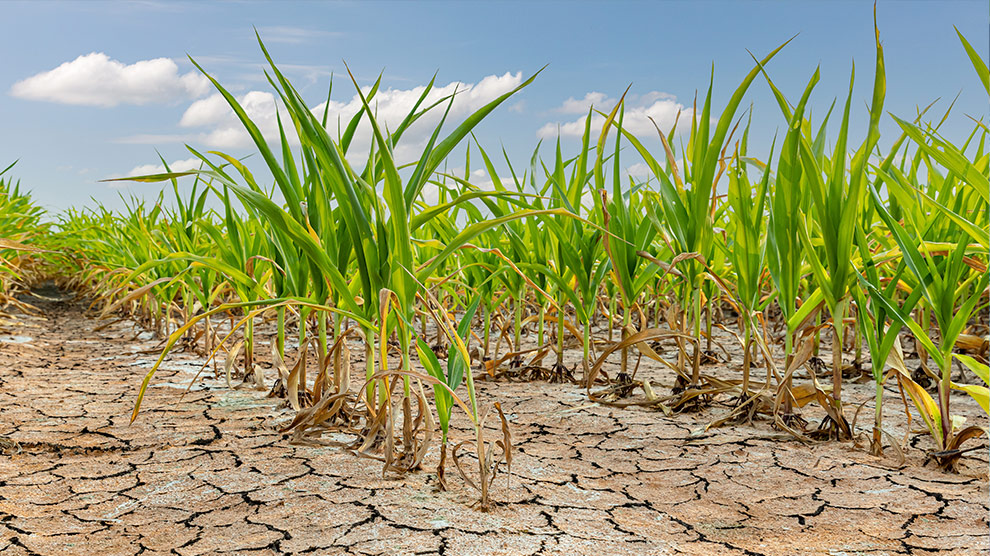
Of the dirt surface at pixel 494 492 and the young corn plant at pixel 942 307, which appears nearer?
the dirt surface at pixel 494 492

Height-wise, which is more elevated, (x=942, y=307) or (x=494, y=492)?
(x=942, y=307)

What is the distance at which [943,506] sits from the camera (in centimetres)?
113

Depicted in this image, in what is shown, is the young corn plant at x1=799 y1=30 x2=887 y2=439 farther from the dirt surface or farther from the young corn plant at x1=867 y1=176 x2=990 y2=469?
the dirt surface

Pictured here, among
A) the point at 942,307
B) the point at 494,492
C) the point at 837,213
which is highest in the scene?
the point at 837,213

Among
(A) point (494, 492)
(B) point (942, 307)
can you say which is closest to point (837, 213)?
(B) point (942, 307)

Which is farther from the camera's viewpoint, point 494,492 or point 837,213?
point 837,213

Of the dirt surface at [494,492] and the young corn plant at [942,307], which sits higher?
the young corn plant at [942,307]

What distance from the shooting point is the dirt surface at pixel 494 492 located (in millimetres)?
976

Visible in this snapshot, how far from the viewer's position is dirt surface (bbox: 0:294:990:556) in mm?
976

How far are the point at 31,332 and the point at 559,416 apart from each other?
9.35ft

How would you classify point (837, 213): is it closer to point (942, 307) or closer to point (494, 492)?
point (942, 307)

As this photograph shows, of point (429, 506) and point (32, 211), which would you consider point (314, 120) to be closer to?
point (429, 506)

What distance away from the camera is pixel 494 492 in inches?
43.9

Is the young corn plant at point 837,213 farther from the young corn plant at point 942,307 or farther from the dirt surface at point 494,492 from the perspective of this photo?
the dirt surface at point 494,492
